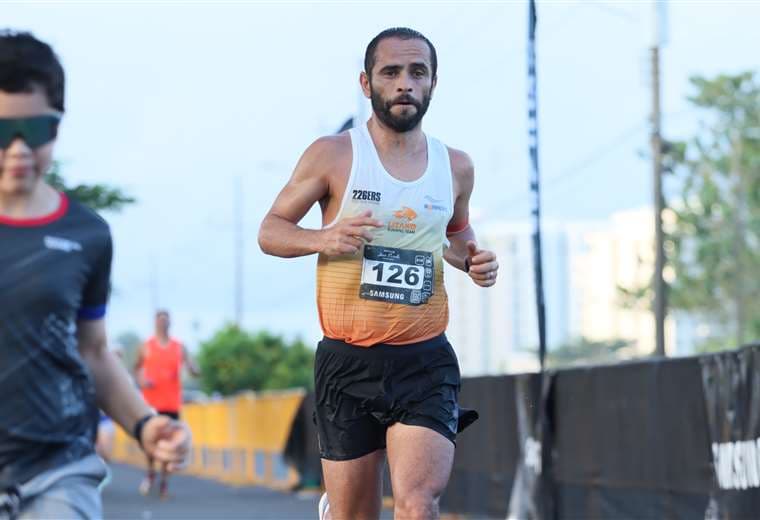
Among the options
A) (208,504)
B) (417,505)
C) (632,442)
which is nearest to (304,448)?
(208,504)

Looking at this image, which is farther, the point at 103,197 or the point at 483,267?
the point at 103,197

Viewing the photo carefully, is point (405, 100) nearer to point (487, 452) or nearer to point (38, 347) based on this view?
point (38, 347)

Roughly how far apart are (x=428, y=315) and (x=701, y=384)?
4.08m

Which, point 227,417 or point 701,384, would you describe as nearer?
point 701,384

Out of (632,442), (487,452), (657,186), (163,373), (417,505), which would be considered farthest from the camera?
(657,186)

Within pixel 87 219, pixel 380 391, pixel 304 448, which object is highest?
pixel 87 219

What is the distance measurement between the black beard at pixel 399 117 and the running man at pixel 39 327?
277cm

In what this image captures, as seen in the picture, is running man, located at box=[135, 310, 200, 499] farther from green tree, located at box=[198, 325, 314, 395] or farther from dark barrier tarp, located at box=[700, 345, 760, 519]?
green tree, located at box=[198, 325, 314, 395]

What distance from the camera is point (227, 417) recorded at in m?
32.3

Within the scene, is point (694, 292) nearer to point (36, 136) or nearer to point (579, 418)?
point (579, 418)

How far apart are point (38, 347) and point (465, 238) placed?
333 centimetres

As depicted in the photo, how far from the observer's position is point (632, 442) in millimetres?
12148

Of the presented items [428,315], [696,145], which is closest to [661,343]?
[428,315]

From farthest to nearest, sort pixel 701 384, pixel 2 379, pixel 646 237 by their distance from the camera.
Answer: pixel 646 237 < pixel 701 384 < pixel 2 379
